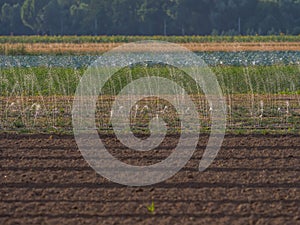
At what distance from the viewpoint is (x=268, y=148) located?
33.7ft

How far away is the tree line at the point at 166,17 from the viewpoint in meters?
57.6

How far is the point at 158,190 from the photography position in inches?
314

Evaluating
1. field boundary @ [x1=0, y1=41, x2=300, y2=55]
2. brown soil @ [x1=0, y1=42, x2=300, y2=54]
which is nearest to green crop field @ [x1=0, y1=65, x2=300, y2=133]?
field boundary @ [x1=0, y1=41, x2=300, y2=55]

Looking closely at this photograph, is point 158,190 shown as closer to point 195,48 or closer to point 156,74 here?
point 156,74

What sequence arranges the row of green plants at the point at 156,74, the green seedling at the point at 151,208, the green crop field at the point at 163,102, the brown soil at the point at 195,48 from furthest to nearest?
the brown soil at the point at 195,48
the row of green plants at the point at 156,74
the green crop field at the point at 163,102
the green seedling at the point at 151,208

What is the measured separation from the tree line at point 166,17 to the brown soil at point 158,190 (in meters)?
46.2

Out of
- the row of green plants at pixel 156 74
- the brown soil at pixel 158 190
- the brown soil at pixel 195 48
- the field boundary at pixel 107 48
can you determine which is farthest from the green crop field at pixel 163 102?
the brown soil at pixel 195 48

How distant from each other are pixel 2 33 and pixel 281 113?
54.6m

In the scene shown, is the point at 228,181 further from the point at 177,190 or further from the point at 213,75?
the point at 213,75

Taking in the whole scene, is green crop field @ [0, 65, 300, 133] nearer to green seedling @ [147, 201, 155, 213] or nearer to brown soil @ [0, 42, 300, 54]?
green seedling @ [147, 201, 155, 213]

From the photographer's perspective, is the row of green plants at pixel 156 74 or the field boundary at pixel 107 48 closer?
the row of green plants at pixel 156 74

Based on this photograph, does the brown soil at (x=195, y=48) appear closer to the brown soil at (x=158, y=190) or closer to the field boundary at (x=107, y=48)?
the field boundary at (x=107, y=48)

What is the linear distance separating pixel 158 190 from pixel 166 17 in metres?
52.5

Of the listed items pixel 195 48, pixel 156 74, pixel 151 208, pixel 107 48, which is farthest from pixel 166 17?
pixel 151 208
